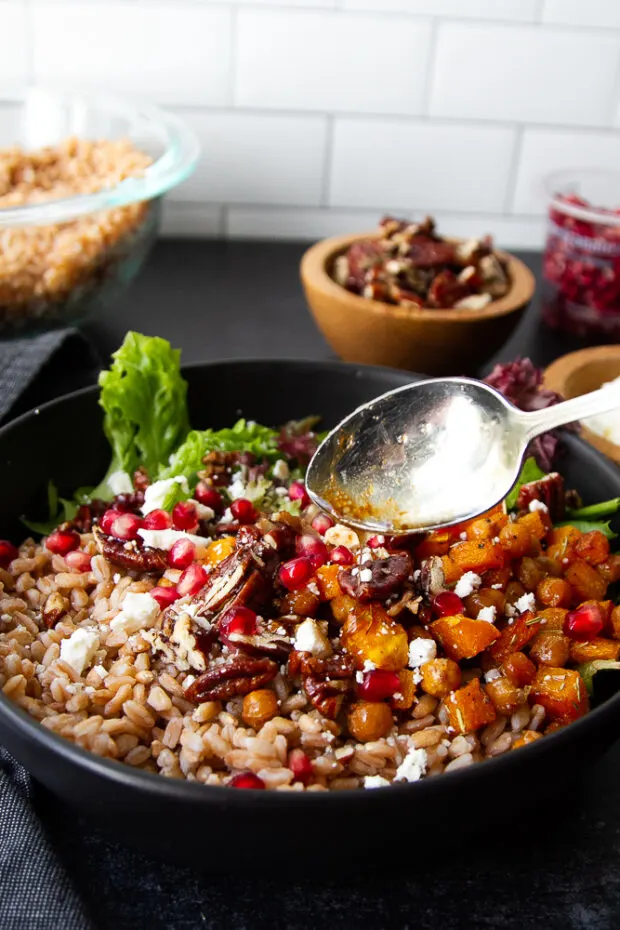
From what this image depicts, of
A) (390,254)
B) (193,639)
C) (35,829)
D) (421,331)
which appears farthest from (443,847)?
(390,254)

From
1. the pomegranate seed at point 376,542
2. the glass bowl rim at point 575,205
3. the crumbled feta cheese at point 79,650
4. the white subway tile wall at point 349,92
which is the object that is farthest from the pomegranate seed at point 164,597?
the white subway tile wall at point 349,92

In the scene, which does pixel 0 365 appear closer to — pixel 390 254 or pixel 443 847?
pixel 390 254

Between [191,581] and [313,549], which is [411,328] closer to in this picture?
[313,549]

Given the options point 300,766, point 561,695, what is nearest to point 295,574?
point 300,766

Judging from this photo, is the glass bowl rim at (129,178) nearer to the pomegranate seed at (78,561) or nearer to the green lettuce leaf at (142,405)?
the green lettuce leaf at (142,405)

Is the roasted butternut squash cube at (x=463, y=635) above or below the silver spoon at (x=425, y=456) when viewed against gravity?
below
